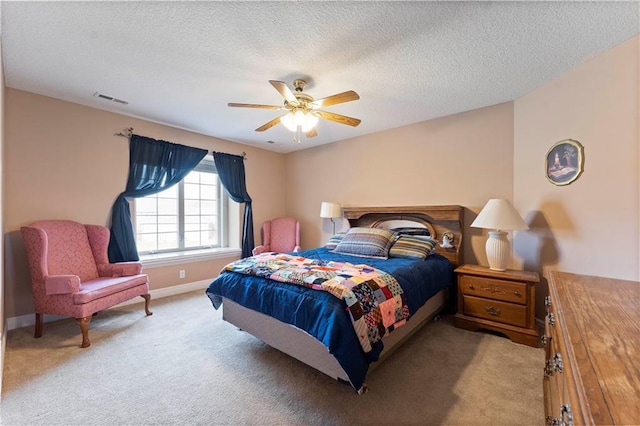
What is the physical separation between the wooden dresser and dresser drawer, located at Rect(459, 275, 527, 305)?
49.3 inches

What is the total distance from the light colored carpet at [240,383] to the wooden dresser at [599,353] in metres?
0.93

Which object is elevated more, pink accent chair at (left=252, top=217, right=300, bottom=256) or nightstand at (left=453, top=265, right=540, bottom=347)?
pink accent chair at (left=252, top=217, right=300, bottom=256)

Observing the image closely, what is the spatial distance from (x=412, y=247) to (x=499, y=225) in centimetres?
90

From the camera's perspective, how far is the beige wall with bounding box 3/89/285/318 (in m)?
2.79

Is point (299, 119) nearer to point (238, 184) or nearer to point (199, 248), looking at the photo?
point (238, 184)

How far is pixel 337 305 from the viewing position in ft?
5.80

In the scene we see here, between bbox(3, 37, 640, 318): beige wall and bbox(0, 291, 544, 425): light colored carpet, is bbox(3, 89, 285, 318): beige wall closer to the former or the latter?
bbox(3, 37, 640, 318): beige wall

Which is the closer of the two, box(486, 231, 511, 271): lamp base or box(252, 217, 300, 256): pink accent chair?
box(486, 231, 511, 271): lamp base

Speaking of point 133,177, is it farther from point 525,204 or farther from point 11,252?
point 525,204

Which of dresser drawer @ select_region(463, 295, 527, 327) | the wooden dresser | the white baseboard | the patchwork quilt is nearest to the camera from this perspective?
the wooden dresser

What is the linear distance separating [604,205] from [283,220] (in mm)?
4174

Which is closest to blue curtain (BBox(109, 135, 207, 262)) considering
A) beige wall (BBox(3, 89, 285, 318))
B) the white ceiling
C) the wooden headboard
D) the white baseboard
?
beige wall (BBox(3, 89, 285, 318))

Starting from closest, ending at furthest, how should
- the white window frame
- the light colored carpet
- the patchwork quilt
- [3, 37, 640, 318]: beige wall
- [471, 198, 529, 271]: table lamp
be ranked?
1. the light colored carpet
2. the patchwork quilt
3. [3, 37, 640, 318]: beige wall
4. [471, 198, 529, 271]: table lamp
5. the white window frame

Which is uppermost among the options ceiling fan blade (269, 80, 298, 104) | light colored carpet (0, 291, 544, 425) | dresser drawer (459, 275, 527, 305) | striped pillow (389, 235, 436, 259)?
ceiling fan blade (269, 80, 298, 104)
